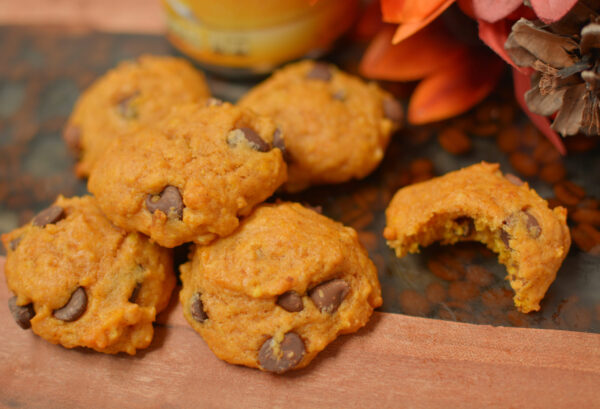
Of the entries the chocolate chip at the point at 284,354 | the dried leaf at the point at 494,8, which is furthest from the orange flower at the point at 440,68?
the chocolate chip at the point at 284,354

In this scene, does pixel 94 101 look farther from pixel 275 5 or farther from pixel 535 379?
pixel 535 379

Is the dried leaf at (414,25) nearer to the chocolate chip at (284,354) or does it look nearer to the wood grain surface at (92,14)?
the chocolate chip at (284,354)

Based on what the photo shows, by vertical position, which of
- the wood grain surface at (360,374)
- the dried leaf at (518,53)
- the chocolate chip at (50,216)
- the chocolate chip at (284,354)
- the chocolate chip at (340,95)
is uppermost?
the dried leaf at (518,53)

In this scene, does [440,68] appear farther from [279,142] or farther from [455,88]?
[279,142]

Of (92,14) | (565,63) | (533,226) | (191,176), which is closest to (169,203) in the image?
(191,176)

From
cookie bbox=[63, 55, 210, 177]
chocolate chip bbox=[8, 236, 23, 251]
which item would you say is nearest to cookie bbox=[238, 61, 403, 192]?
cookie bbox=[63, 55, 210, 177]

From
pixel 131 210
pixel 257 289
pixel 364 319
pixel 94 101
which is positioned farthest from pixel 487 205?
pixel 94 101
